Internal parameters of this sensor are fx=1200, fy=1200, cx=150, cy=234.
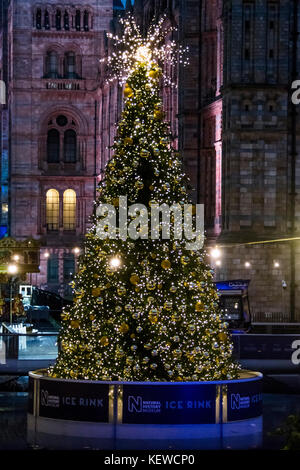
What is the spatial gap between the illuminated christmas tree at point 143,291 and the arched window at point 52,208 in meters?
73.0

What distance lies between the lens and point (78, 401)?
19.5m

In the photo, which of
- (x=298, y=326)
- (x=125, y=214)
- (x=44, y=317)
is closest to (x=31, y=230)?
(x=44, y=317)

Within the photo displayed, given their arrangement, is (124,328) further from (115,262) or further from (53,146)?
(53,146)

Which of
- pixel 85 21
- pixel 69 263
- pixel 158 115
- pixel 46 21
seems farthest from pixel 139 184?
pixel 85 21

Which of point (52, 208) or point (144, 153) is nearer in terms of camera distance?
point (144, 153)

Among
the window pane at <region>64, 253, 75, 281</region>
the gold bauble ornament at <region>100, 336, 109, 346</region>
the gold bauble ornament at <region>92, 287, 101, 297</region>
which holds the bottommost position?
the gold bauble ornament at <region>100, 336, 109, 346</region>

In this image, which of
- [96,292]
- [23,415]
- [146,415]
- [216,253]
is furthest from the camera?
[216,253]

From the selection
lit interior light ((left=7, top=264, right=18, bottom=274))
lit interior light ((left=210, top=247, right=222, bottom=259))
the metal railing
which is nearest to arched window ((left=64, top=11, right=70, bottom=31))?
lit interior light ((left=210, top=247, right=222, bottom=259))

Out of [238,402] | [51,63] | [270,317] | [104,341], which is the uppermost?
[51,63]

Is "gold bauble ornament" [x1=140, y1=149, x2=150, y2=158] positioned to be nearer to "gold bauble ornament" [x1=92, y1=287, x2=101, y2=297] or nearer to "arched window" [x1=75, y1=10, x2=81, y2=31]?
"gold bauble ornament" [x1=92, y1=287, x2=101, y2=297]

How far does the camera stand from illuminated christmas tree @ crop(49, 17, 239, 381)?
64.3 ft

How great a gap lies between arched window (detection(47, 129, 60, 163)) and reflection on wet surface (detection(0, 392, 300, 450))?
6915 centimetres

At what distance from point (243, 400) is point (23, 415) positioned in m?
4.73
